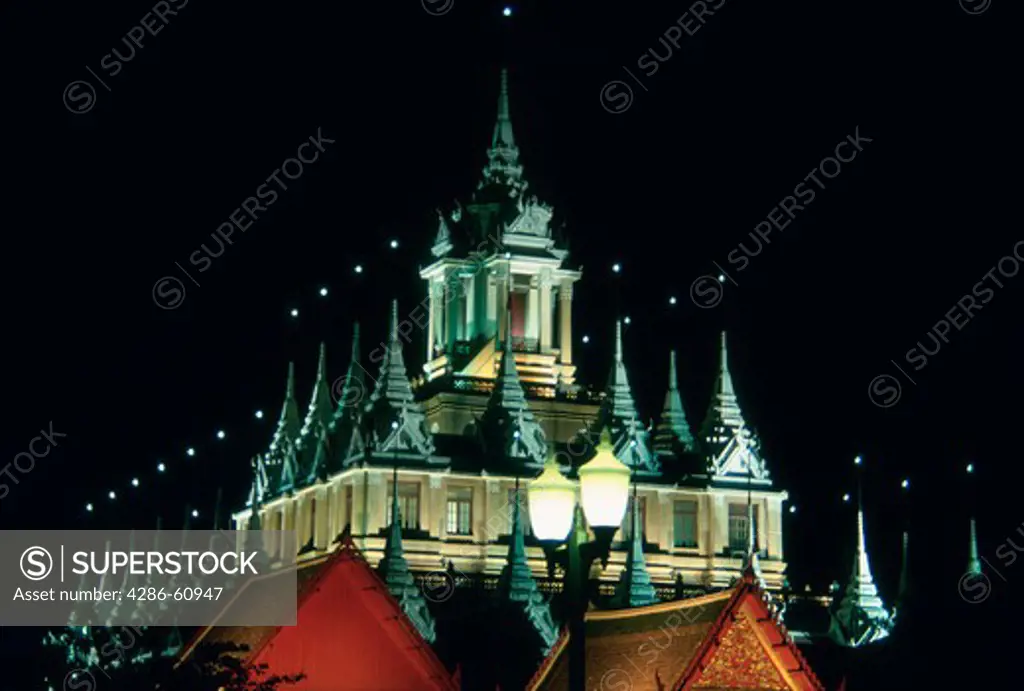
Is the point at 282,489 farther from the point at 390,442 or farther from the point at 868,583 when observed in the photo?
the point at 868,583

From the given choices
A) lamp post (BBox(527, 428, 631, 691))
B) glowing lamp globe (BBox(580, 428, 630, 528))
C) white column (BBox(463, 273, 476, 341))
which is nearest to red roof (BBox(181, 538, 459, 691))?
lamp post (BBox(527, 428, 631, 691))

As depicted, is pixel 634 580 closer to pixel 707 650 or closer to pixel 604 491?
pixel 707 650

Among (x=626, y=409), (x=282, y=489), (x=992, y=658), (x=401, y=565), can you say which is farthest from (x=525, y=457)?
(x=992, y=658)

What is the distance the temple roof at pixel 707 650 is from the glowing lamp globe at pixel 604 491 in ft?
19.0

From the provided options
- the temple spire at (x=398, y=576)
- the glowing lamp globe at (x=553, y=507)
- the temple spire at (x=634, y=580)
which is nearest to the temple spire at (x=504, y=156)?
the temple spire at (x=398, y=576)

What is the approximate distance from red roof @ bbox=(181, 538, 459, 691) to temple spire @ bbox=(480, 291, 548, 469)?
33686 mm

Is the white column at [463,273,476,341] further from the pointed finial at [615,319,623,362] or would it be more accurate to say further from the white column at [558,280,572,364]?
the pointed finial at [615,319,623,362]

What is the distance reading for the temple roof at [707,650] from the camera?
24.6 meters

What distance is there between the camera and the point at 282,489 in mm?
64438

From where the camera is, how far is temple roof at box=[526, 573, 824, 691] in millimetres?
24578

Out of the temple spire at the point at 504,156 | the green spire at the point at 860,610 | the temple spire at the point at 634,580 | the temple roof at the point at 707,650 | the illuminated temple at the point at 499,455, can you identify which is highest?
the temple spire at the point at 504,156

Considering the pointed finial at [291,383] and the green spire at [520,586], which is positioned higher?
the pointed finial at [291,383]

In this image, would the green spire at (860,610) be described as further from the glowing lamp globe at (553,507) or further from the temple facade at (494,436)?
Result: the glowing lamp globe at (553,507)

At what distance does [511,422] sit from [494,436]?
58 centimetres
